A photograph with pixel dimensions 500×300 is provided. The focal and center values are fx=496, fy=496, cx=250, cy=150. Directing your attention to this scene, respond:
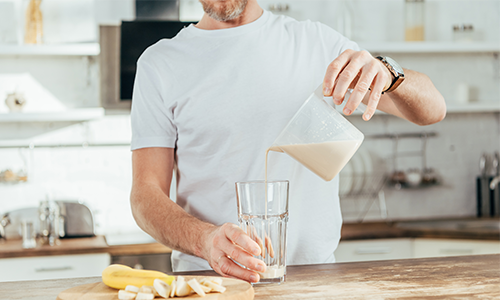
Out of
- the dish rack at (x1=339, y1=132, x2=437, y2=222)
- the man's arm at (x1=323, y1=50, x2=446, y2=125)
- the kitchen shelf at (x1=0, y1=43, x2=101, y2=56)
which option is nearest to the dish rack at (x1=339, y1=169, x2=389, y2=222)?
the dish rack at (x1=339, y1=132, x2=437, y2=222)

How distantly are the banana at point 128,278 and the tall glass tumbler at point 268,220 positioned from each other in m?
0.15

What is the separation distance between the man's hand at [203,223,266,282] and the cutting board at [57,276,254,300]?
16 mm

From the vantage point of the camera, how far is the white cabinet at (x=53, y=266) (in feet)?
7.58

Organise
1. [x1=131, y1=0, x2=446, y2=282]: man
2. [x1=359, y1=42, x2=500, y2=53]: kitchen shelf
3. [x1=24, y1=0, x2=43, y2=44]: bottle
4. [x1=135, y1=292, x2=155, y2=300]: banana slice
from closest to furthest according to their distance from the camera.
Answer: [x1=135, y1=292, x2=155, y2=300]: banana slice < [x1=131, y1=0, x2=446, y2=282]: man < [x1=24, y1=0, x2=43, y2=44]: bottle < [x1=359, y1=42, x2=500, y2=53]: kitchen shelf

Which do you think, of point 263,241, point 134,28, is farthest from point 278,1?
point 263,241

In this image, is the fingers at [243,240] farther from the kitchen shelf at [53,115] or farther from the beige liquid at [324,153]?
the kitchen shelf at [53,115]

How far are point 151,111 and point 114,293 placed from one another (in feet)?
1.81

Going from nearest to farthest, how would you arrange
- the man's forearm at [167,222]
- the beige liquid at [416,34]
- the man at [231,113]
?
the man's forearm at [167,222]
the man at [231,113]
the beige liquid at [416,34]

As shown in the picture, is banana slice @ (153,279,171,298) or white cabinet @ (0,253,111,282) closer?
banana slice @ (153,279,171,298)

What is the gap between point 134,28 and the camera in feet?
8.52

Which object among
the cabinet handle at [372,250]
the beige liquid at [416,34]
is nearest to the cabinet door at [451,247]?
the cabinet handle at [372,250]

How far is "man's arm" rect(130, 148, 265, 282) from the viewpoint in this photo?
777mm

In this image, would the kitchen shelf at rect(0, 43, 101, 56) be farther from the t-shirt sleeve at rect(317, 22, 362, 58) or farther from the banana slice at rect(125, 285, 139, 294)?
the banana slice at rect(125, 285, 139, 294)

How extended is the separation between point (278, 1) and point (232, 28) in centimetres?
196
